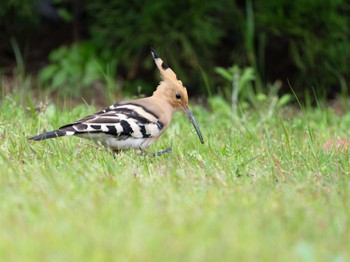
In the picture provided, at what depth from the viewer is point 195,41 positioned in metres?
8.09

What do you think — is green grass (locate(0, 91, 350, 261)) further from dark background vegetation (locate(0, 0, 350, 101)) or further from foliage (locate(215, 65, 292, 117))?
dark background vegetation (locate(0, 0, 350, 101))

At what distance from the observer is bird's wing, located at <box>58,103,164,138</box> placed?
14.8 feet

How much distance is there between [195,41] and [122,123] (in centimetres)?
357

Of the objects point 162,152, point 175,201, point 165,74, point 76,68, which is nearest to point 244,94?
point 76,68

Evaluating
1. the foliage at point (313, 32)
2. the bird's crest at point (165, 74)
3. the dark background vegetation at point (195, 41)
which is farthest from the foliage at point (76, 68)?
the bird's crest at point (165, 74)

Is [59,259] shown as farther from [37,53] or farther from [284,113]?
[37,53]

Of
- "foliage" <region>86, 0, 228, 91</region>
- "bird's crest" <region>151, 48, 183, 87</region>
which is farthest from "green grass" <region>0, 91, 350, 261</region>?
"foliage" <region>86, 0, 228, 91</region>

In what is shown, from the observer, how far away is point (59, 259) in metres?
2.66

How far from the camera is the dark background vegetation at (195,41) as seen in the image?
26.2 feet

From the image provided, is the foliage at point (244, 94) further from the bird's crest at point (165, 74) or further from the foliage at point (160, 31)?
the bird's crest at point (165, 74)

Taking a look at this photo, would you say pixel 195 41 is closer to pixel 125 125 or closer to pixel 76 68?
pixel 76 68

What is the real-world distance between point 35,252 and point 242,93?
17.7ft

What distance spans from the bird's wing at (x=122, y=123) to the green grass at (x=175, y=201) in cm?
15

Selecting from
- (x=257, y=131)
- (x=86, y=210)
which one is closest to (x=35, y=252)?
(x=86, y=210)
